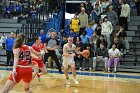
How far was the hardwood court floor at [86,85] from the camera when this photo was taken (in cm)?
1236

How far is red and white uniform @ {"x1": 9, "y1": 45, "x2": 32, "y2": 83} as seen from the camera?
8594 millimetres

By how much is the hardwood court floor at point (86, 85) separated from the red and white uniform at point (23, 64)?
339 cm

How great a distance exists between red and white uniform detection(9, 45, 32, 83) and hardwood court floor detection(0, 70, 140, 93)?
133 inches

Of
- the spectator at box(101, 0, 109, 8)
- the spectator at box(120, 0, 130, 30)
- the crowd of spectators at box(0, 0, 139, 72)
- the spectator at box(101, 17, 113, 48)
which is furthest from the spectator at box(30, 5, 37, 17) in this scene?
the spectator at box(120, 0, 130, 30)

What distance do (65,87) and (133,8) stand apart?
34.1 feet

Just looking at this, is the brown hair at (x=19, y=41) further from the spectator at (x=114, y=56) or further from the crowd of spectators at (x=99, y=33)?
the spectator at (x=114, y=56)

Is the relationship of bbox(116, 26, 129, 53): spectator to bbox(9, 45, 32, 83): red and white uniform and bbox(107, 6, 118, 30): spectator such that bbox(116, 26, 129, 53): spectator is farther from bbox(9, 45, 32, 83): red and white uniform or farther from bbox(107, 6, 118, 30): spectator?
bbox(9, 45, 32, 83): red and white uniform

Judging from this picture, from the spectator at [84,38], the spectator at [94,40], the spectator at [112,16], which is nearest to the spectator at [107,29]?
the spectator at [94,40]

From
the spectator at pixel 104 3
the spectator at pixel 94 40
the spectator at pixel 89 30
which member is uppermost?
the spectator at pixel 104 3

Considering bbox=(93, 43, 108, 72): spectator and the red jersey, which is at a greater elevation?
the red jersey

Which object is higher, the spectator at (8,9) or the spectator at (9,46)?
the spectator at (8,9)

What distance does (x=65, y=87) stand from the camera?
12961mm

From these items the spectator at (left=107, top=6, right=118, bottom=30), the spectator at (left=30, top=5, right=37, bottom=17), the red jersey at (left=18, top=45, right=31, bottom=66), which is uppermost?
the spectator at (left=30, top=5, right=37, bottom=17)

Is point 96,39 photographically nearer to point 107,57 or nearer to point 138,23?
point 107,57
